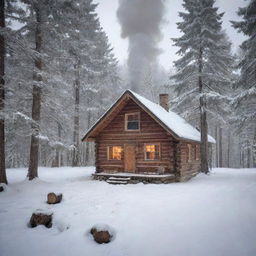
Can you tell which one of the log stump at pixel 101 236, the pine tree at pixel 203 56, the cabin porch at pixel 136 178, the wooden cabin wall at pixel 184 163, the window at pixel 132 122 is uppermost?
the pine tree at pixel 203 56

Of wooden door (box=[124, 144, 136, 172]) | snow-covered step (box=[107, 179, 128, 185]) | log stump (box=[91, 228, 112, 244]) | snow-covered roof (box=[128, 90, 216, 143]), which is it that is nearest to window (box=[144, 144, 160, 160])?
wooden door (box=[124, 144, 136, 172])

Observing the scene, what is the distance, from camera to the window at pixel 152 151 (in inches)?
679

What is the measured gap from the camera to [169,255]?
583 centimetres

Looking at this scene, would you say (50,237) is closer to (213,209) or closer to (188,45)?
(213,209)

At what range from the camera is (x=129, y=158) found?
18.0 meters

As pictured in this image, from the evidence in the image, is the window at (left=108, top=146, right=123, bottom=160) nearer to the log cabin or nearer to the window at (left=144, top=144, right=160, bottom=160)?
the log cabin

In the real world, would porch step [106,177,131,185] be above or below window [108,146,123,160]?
below

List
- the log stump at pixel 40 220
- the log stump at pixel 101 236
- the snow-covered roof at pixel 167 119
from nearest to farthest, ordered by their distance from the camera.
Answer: the log stump at pixel 101 236
the log stump at pixel 40 220
the snow-covered roof at pixel 167 119

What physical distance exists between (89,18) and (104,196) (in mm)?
25707

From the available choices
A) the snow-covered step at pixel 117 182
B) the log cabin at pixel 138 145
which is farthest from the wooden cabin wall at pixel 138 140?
the snow-covered step at pixel 117 182

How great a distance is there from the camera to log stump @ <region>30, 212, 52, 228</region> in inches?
301

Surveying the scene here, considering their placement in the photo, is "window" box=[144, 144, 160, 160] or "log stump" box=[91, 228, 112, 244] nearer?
"log stump" box=[91, 228, 112, 244]

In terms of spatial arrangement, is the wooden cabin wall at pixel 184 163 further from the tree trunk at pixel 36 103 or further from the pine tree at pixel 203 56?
the tree trunk at pixel 36 103

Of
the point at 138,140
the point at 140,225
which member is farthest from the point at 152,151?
the point at 140,225
